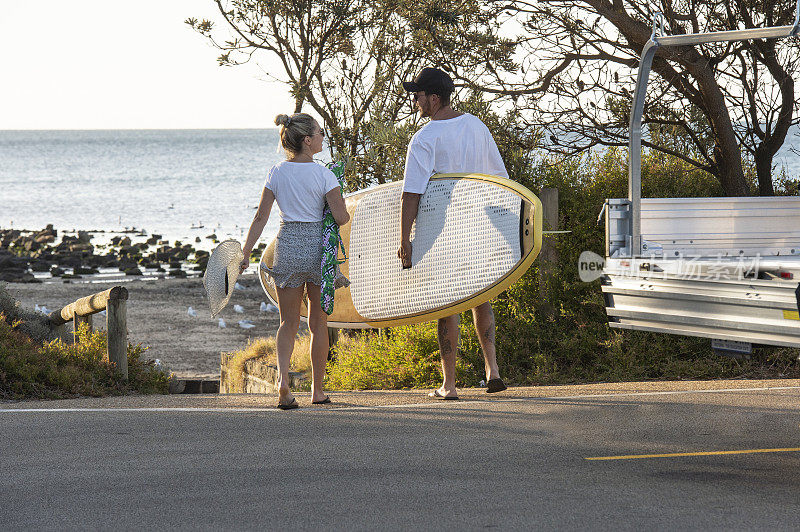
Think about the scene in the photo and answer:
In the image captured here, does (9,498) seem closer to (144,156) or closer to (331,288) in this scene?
(331,288)

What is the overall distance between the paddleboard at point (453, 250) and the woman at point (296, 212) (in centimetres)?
66

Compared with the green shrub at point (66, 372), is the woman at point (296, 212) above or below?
above

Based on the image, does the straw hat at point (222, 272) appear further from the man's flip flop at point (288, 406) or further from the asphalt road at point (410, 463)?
the man's flip flop at point (288, 406)

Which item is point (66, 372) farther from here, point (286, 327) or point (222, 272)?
point (286, 327)

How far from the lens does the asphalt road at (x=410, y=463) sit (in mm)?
4211

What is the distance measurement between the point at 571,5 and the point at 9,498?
7532mm

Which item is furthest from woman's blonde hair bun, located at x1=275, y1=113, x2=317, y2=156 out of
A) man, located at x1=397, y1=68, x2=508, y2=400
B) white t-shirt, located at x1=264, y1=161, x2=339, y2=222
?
man, located at x1=397, y1=68, x2=508, y2=400

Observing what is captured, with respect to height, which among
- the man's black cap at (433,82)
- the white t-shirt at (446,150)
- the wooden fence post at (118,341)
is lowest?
the wooden fence post at (118,341)

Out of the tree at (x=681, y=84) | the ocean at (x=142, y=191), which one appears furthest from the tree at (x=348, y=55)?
the ocean at (x=142, y=191)

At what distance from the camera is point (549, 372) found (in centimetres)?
845

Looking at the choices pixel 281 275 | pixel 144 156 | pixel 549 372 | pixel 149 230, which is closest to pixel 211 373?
pixel 549 372

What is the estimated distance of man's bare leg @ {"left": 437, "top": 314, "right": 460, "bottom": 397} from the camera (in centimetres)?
655

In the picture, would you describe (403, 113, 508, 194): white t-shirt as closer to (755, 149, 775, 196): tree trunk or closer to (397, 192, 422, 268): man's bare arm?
(397, 192, 422, 268): man's bare arm

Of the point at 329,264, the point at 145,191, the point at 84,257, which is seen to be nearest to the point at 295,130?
the point at 329,264
